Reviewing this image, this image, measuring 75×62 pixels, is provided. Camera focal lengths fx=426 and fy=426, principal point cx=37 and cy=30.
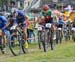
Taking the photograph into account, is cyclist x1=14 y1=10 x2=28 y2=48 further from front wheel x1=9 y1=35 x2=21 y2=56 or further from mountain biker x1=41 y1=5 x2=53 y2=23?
mountain biker x1=41 y1=5 x2=53 y2=23

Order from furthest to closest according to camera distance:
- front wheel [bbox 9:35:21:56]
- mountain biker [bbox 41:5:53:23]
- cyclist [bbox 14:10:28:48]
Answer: mountain biker [bbox 41:5:53:23] < cyclist [bbox 14:10:28:48] < front wheel [bbox 9:35:21:56]

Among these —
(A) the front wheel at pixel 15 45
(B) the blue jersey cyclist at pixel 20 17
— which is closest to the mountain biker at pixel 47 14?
(B) the blue jersey cyclist at pixel 20 17

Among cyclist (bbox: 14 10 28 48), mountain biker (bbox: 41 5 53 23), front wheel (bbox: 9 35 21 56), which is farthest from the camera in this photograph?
mountain biker (bbox: 41 5 53 23)

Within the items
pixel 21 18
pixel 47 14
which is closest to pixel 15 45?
pixel 21 18

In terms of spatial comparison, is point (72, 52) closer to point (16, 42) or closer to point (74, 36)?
point (16, 42)

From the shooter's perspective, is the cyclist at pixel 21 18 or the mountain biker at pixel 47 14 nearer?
the cyclist at pixel 21 18

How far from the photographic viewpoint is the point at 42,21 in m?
17.6

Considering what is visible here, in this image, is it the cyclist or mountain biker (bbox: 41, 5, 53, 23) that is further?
mountain biker (bbox: 41, 5, 53, 23)

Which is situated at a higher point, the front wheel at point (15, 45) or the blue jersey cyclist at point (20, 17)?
the blue jersey cyclist at point (20, 17)

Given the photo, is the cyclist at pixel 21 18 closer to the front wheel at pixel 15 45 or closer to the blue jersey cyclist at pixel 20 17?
the blue jersey cyclist at pixel 20 17

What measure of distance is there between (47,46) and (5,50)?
71.0 inches

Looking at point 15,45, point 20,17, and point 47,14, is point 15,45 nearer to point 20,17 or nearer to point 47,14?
point 20,17

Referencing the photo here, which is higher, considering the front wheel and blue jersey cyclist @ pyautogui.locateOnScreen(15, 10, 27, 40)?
blue jersey cyclist @ pyautogui.locateOnScreen(15, 10, 27, 40)

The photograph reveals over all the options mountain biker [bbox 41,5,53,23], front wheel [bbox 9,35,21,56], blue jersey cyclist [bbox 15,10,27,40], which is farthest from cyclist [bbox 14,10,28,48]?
mountain biker [bbox 41,5,53,23]
